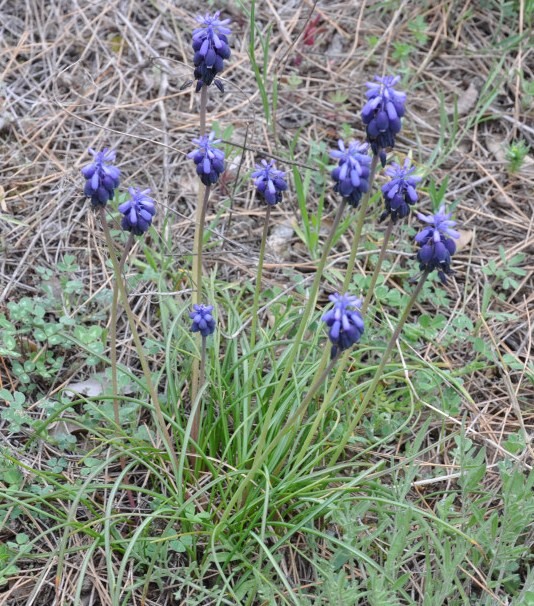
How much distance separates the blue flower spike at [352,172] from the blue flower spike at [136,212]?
2.48 ft

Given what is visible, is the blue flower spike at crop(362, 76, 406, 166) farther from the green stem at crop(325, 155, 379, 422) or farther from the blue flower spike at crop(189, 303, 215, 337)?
the blue flower spike at crop(189, 303, 215, 337)

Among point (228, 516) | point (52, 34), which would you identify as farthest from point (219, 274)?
point (52, 34)

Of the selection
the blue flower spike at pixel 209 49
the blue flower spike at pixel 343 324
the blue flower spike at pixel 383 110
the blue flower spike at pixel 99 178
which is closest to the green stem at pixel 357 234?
the blue flower spike at pixel 383 110

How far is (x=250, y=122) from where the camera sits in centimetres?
527

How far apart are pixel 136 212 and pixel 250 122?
255 centimetres

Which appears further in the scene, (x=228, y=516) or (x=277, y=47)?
(x=277, y=47)

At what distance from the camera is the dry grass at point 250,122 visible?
4.50 meters

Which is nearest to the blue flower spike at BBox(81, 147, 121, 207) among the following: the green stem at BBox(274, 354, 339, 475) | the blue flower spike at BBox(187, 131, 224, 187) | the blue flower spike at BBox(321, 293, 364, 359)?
the blue flower spike at BBox(187, 131, 224, 187)

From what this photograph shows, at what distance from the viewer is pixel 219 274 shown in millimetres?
4617

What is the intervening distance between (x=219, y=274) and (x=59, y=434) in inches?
53.6

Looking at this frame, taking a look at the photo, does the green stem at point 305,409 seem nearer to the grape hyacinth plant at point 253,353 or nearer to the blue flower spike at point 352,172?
the grape hyacinth plant at point 253,353

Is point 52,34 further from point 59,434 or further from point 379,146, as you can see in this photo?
point 379,146

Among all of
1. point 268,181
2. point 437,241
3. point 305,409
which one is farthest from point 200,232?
point 437,241

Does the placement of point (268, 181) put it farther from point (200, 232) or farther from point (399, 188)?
point (399, 188)
